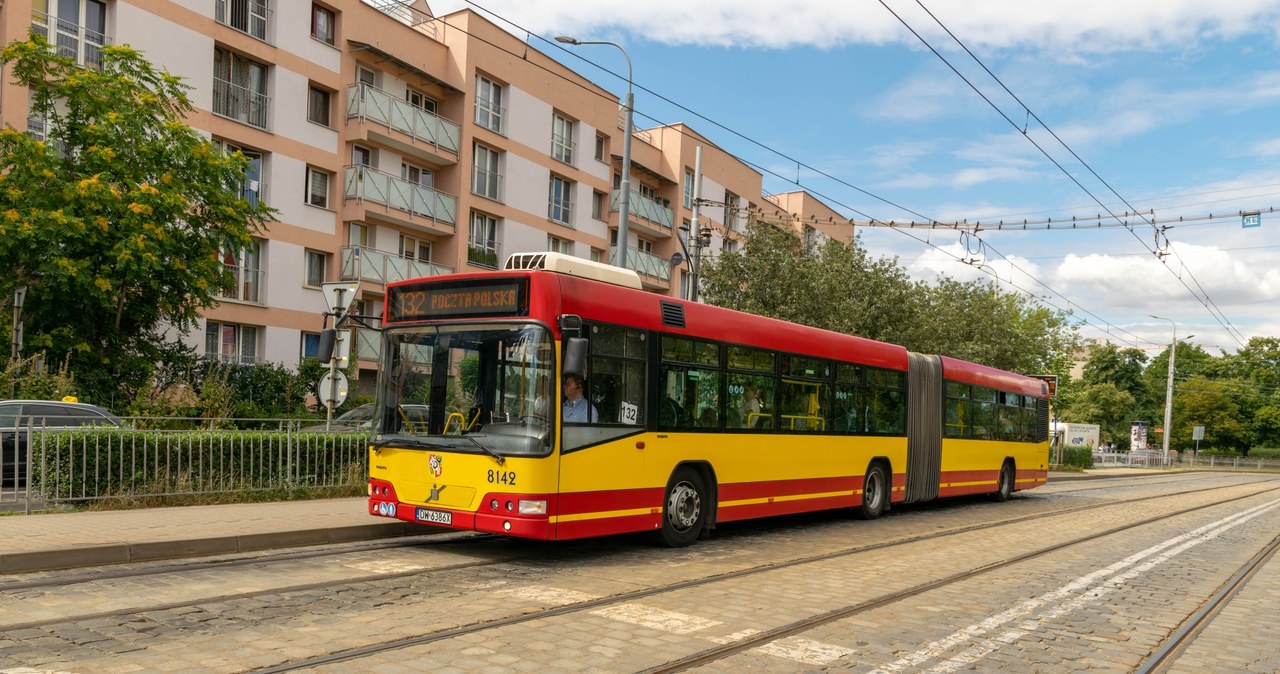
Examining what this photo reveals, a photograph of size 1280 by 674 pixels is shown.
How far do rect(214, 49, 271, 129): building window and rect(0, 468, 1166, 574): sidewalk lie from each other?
57.9ft

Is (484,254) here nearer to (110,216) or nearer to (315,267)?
(315,267)

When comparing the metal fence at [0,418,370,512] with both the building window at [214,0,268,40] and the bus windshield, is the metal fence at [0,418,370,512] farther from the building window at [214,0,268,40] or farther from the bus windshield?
the building window at [214,0,268,40]

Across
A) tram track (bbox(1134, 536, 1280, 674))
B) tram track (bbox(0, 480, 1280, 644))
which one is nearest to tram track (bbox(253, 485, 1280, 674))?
tram track (bbox(0, 480, 1280, 644))

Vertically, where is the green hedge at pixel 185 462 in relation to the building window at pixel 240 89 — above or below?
below

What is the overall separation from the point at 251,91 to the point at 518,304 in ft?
70.5

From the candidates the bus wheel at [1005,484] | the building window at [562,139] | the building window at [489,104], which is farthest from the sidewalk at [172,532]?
the building window at [562,139]

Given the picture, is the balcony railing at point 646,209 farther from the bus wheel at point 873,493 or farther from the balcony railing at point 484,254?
the bus wheel at point 873,493

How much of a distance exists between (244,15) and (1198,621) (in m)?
27.1

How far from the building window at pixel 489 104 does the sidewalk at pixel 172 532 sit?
78.8ft

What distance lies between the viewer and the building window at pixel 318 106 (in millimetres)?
29641

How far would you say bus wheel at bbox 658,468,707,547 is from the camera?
36.2ft

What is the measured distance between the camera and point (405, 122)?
31250mm

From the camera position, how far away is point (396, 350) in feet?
34.2

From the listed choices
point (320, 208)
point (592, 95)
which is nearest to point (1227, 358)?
point (592, 95)
